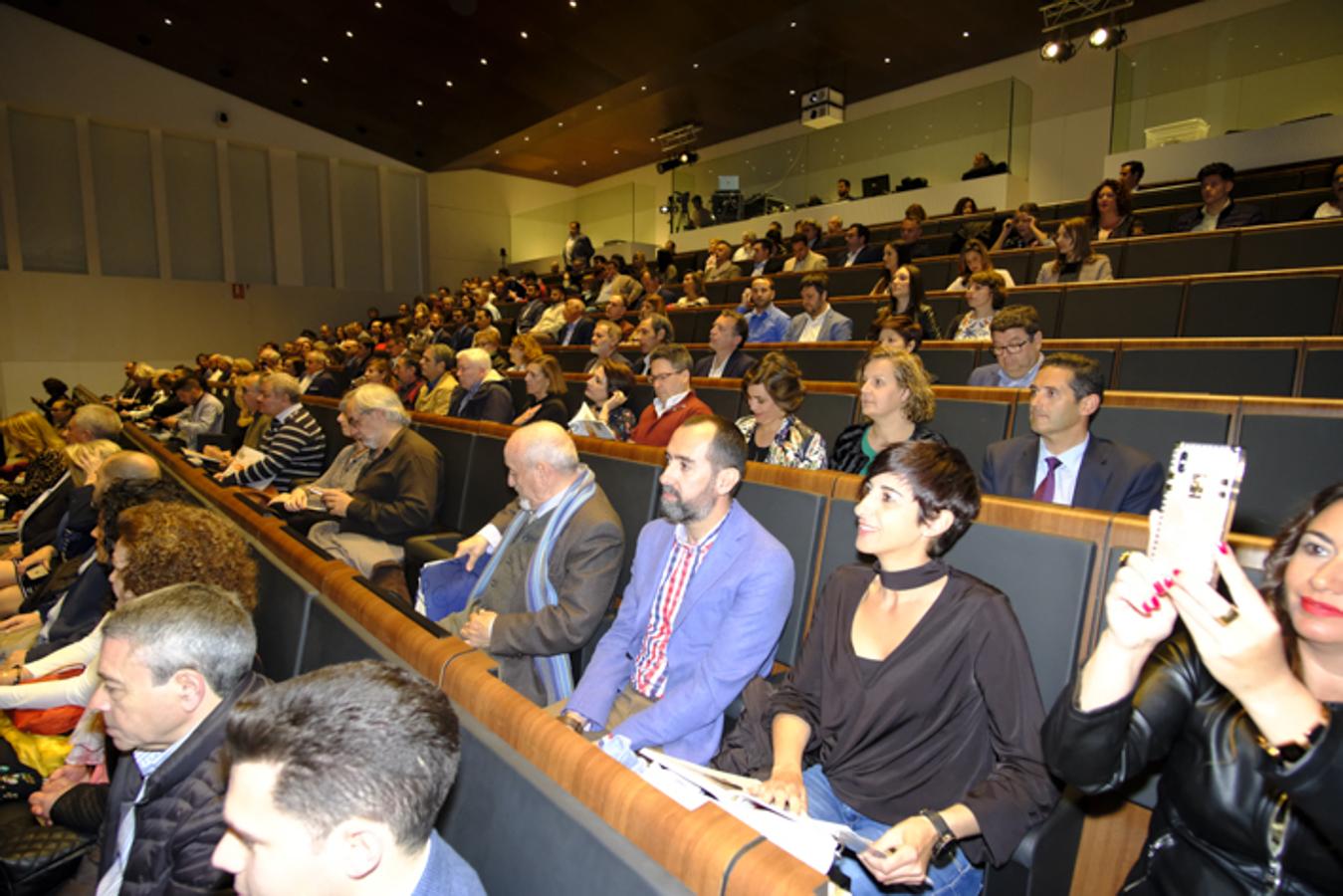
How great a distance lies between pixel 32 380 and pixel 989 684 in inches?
495

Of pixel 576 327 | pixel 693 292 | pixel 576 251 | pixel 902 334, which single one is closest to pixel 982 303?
pixel 902 334

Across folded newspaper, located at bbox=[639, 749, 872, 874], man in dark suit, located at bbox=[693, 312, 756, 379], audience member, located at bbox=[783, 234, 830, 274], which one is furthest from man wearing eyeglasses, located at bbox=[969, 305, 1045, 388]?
audience member, located at bbox=[783, 234, 830, 274]

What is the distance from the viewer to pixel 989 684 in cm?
106

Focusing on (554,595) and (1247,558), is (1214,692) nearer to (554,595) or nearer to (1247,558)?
(1247,558)

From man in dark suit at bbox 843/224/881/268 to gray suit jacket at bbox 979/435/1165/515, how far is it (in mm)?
3987

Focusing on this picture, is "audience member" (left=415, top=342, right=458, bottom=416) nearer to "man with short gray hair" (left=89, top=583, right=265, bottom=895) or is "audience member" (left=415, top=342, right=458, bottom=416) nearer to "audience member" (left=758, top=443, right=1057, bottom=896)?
"man with short gray hair" (left=89, top=583, right=265, bottom=895)

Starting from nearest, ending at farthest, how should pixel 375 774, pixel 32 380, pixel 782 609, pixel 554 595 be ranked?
pixel 375 774 → pixel 782 609 → pixel 554 595 → pixel 32 380

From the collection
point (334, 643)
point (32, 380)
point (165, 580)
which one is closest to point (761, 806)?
point (334, 643)

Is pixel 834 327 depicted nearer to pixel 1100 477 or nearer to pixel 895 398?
pixel 895 398

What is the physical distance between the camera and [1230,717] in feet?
2.66

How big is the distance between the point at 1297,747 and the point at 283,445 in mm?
3803

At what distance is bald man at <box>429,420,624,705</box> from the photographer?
5.28 ft

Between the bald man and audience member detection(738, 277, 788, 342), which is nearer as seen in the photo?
the bald man

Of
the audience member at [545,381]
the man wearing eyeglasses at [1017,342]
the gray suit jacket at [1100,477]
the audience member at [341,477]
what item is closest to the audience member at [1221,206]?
the man wearing eyeglasses at [1017,342]
